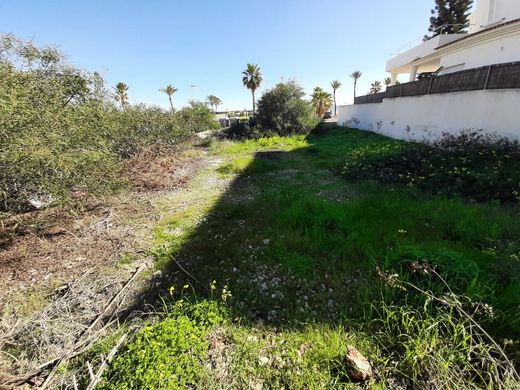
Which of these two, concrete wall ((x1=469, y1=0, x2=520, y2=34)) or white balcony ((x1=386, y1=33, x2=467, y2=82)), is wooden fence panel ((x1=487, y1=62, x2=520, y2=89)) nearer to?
concrete wall ((x1=469, y1=0, x2=520, y2=34))

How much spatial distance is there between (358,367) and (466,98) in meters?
8.11

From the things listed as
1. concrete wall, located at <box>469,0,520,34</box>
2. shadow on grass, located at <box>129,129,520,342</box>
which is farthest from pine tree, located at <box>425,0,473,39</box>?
shadow on grass, located at <box>129,129,520,342</box>

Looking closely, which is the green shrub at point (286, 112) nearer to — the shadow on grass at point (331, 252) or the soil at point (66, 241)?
the shadow on grass at point (331, 252)

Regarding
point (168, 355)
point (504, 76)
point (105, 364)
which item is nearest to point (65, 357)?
point (105, 364)

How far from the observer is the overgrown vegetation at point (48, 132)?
289cm

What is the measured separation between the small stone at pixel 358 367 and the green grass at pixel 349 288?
60 millimetres

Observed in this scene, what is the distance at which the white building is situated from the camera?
5.80 m

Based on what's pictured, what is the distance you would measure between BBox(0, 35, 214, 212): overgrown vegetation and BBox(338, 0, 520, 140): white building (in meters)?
8.60

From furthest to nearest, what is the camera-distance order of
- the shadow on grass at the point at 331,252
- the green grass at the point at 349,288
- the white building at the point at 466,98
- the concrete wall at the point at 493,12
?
the concrete wall at the point at 493,12, the white building at the point at 466,98, the shadow on grass at the point at 331,252, the green grass at the point at 349,288

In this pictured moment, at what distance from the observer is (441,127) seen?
25.7 feet

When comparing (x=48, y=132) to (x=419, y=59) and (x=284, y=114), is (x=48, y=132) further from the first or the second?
(x=419, y=59)

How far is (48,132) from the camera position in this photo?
10.9 ft

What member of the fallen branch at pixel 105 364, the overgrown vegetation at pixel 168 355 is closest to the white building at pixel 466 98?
the overgrown vegetation at pixel 168 355

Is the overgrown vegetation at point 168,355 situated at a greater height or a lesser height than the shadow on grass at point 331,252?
greater
